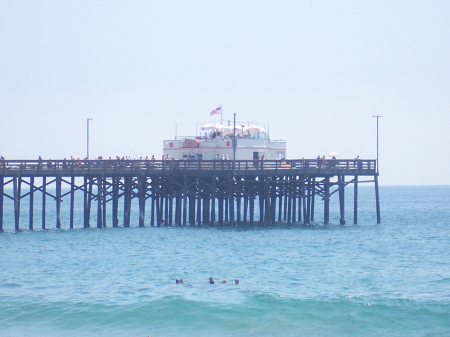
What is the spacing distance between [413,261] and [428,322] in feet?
41.3

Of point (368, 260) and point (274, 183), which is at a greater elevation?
point (274, 183)

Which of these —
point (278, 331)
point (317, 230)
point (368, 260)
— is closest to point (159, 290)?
point (278, 331)

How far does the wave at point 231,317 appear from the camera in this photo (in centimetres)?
2569

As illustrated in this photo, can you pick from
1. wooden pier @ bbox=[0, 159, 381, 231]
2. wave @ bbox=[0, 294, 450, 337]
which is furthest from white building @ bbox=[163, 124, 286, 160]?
wave @ bbox=[0, 294, 450, 337]

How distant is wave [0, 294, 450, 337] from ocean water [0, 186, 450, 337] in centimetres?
3

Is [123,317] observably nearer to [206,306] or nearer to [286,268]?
[206,306]

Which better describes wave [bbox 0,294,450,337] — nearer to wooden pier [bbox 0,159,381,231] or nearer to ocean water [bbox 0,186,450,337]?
ocean water [bbox 0,186,450,337]

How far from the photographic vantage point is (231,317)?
26.6 m

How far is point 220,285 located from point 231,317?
4.24 metres

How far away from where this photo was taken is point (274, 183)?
5147cm

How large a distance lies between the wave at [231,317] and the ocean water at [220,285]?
1.3 inches

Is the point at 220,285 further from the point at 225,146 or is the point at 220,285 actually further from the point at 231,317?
the point at 225,146

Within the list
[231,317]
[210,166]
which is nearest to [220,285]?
[231,317]

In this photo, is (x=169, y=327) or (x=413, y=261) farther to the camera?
(x=413, y=261)
